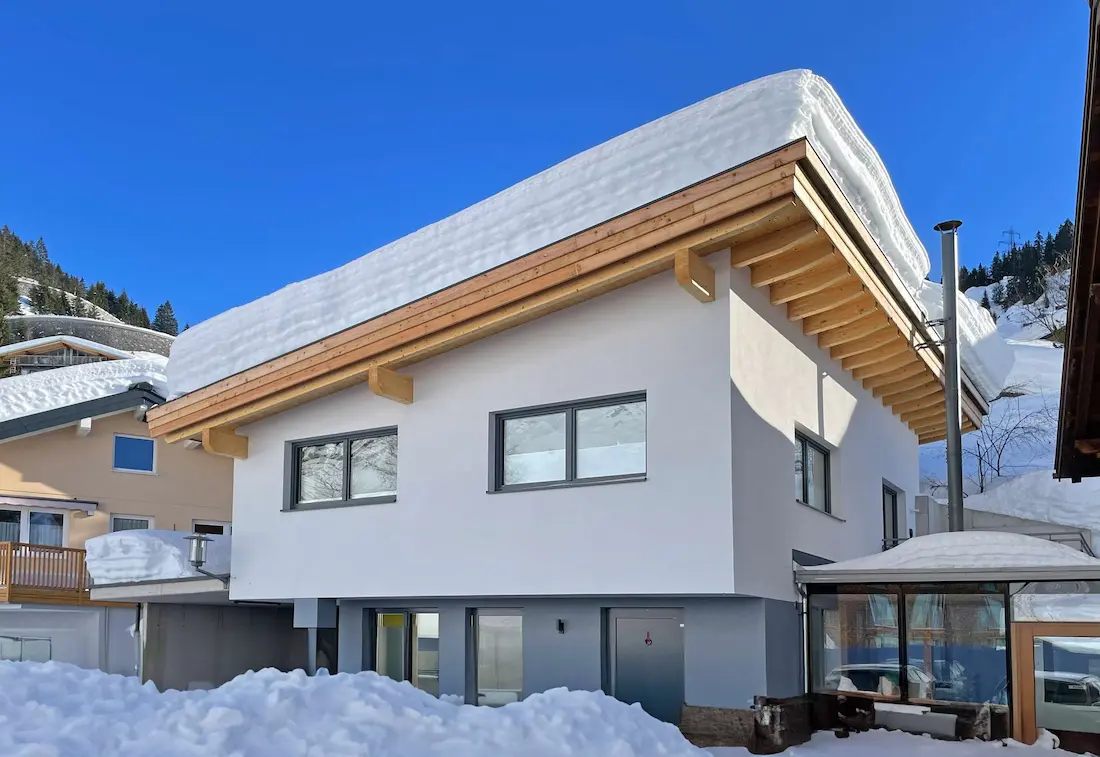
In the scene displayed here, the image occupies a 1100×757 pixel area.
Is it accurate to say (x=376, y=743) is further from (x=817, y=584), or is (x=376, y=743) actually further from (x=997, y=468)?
(x=997, y=468)

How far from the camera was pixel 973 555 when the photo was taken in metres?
10.5

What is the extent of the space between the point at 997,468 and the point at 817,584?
99.1ft

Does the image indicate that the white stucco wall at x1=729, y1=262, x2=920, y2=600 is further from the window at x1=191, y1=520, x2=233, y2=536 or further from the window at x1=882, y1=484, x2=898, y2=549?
the window at x1=191, y1=520, x2=233, y2=536

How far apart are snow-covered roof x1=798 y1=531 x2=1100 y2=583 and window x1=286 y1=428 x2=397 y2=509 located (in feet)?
16.6

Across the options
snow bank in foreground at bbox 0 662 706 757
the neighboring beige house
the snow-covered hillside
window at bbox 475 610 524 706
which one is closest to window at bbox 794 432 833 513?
window at bbox 475 610 524 706

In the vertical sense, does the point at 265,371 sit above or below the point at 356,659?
above

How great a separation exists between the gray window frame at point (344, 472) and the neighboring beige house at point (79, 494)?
7.21 m

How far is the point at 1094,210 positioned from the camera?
648cm

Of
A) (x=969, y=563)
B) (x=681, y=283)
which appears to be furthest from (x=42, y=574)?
(x=969, y=563)

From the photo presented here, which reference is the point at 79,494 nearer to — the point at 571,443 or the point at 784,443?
the point at 571,443

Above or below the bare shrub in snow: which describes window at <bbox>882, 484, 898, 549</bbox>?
below

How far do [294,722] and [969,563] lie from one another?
Result: 274 inches

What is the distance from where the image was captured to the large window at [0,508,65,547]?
20828mm

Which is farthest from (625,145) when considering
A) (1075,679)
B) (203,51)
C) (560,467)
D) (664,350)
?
(203,51)
